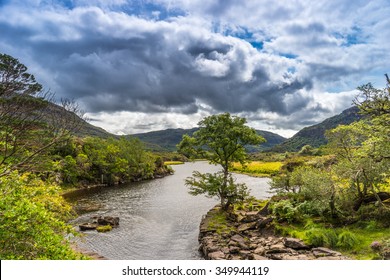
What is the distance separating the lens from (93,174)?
2800 inches

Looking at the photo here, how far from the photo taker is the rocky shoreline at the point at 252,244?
692 inches

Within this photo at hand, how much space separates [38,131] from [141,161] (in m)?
58.8

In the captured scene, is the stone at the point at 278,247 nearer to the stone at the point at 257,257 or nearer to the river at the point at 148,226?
the stone at the point at 257,257

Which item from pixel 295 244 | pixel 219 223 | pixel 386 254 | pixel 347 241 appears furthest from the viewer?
pixel 219 223

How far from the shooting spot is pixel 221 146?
31109mm

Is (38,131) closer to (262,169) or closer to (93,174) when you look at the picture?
(93,174)

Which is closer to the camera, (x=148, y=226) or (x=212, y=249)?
(x=212, y=249)

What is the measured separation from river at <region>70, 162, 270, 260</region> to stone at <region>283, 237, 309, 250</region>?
684cm

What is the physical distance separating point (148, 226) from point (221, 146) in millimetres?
12264

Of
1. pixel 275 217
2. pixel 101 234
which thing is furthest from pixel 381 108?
pixel 101 234

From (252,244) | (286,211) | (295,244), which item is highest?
(286,211)

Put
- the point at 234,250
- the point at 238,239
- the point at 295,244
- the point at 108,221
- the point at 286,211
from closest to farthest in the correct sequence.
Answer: the point at 295,244 → the point at 234,250 → the point at 238,239 → the point at 286,211 → the point at 108,221

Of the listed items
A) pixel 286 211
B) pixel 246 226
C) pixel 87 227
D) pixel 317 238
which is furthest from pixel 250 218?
pixel 87 227

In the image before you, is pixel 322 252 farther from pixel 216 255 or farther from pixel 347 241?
pixel 216 255
